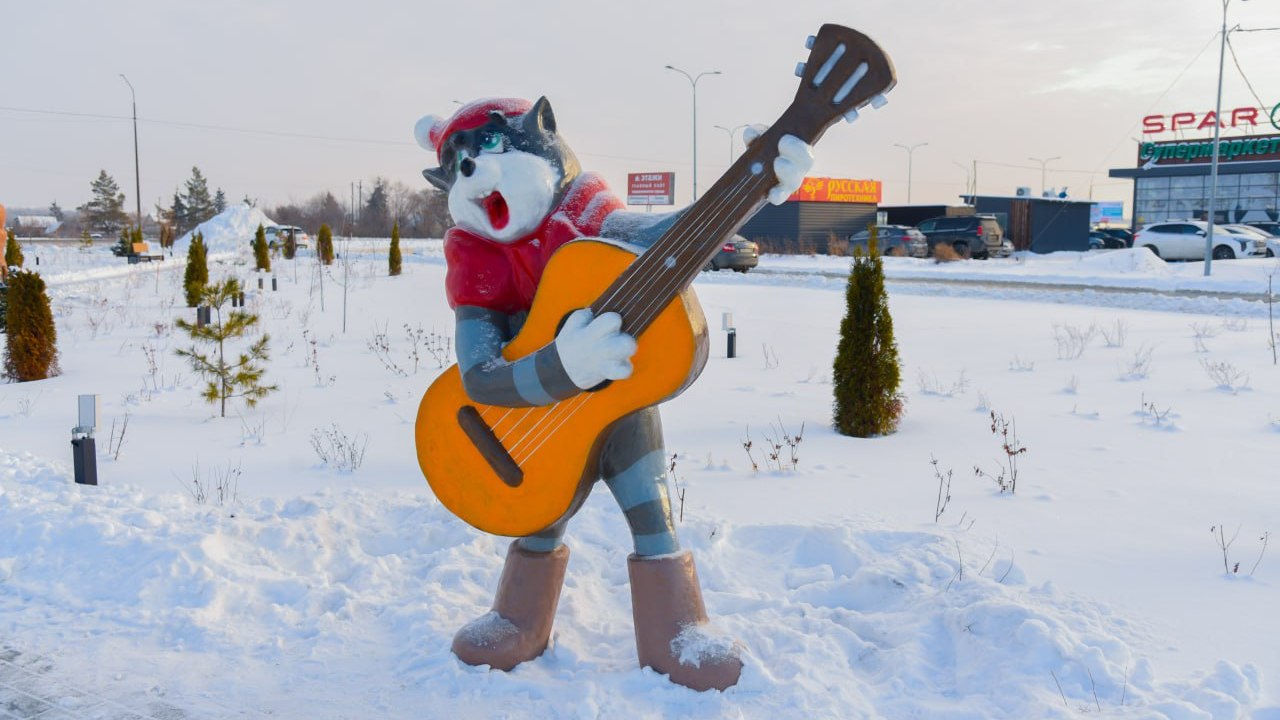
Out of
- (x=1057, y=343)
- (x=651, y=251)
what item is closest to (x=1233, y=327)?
(x=1057, y=343)

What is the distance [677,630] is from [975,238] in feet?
88.1

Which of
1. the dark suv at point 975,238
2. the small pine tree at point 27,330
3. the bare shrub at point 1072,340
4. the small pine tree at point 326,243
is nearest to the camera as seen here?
the small pine tree at point 27,330

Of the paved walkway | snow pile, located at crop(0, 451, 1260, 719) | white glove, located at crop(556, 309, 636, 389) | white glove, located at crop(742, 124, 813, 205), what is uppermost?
white glove, located at crop(742, 124, 813, 205)

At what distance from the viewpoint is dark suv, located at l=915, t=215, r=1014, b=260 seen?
27359 mm

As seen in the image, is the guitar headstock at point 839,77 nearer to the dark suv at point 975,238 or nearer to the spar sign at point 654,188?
the dark suv at point 975,238

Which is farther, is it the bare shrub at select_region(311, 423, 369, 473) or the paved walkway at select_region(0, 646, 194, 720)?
the bare shrub at select_region(311, 423, 369, 473)

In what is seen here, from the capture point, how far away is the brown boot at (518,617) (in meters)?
3.13

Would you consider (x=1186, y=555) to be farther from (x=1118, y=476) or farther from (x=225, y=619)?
(x=225, y=619)

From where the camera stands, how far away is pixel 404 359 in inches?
385

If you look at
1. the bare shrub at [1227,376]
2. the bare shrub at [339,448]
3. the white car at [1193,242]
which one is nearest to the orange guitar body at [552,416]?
the bare shrub at [339,448]

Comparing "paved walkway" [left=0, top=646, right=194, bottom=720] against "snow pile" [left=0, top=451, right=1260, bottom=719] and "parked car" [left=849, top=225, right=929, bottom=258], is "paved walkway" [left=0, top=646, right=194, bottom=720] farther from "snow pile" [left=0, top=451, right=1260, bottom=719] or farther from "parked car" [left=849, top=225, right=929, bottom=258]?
"parked car" [left=849, top=225, right=929, bottom=258]

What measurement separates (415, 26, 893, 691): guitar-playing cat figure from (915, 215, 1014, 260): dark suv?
2604 centimetres

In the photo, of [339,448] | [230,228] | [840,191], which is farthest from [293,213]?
[339,448]

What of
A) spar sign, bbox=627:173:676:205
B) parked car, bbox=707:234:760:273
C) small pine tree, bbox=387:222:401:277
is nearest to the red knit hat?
small pine tree, bbox=387:222:401:277
